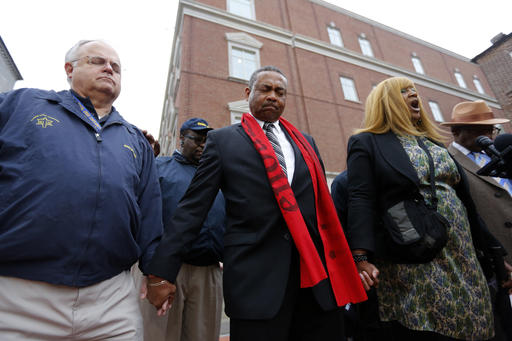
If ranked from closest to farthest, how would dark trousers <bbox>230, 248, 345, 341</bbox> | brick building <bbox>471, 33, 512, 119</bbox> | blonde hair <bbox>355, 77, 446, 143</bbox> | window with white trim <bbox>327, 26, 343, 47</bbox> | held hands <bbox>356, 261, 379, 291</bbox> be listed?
1. dark trousers <bbox>230, 248, 345, 341</bbox>
2. held hands <bbox>356, 261, 379, 291</bbox>
3. blonde hair <bbox>355, 77, 446, 143</bbox>
4. window with white trim <bbox>327, 26, 343, 47</bbox>
5. brick building <bbox>471, 33, 512, 119</bbox>

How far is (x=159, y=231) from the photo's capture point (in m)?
1.60

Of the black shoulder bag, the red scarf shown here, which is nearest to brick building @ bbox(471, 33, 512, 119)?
the black shoulder bag

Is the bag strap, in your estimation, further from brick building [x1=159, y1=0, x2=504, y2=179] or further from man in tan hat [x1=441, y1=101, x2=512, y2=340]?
brick building [x1=159, y1=0, x2=504, y2=179]

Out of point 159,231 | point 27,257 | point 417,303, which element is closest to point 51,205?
point 27,257

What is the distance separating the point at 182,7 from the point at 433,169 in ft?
40.8

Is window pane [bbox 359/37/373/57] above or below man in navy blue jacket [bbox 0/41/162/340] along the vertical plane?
above

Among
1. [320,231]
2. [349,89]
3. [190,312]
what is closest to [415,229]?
[320,231]

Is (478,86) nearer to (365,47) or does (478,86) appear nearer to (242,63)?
(365,47)

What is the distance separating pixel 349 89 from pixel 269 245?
48.1 ft

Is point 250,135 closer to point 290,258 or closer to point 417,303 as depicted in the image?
point 290,258

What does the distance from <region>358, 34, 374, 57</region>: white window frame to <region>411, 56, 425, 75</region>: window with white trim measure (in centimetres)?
379

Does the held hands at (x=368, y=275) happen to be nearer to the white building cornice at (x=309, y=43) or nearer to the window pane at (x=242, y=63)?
the window pane at (x=242, y=63)

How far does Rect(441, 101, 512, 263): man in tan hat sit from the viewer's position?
2.34 meters

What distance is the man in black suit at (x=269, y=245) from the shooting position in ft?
4.24
